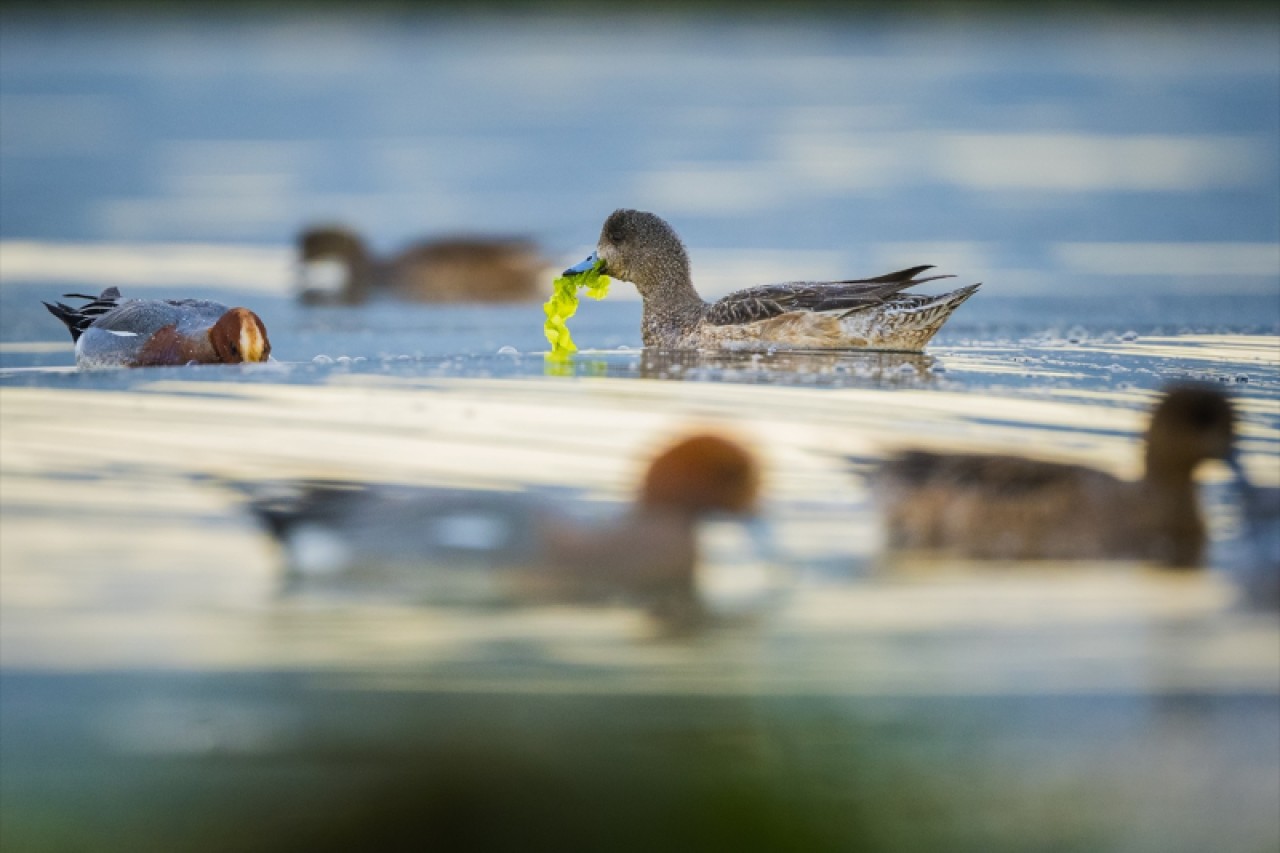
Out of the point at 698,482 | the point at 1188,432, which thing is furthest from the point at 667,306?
the point at 698,482

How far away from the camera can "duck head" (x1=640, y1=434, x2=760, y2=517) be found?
12.4ft

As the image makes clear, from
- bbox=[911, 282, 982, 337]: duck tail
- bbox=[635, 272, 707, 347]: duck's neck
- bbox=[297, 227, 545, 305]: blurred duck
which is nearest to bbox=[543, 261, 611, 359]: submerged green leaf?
bbox=[635, 272, 707, 347]: duck's neck

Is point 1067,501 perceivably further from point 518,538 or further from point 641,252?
point 641,252

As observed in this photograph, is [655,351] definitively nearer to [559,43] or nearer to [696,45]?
[696,45]

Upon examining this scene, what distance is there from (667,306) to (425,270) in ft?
14.3

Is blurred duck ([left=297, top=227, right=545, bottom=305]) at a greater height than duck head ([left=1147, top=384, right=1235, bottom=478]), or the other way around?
blurred duck ([left=297, top=227, right=545, bottom=305])

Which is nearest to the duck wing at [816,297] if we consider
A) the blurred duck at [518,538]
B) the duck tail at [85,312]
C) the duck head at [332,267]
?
the duck tail at [85,312]

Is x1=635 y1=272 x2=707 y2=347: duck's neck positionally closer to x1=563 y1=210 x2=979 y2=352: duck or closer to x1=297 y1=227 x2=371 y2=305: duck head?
x1=563 y1=210 x2=979 y2=352: duck

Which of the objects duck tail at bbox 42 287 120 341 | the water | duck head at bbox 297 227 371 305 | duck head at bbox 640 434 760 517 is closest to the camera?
the water

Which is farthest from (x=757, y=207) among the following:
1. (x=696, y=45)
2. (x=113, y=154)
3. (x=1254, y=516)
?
(x=696, y=45)

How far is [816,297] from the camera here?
296 inches

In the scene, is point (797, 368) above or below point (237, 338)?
below

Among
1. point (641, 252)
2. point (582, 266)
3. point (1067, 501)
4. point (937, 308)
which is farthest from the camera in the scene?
point (641, 252)

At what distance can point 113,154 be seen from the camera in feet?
56.7
